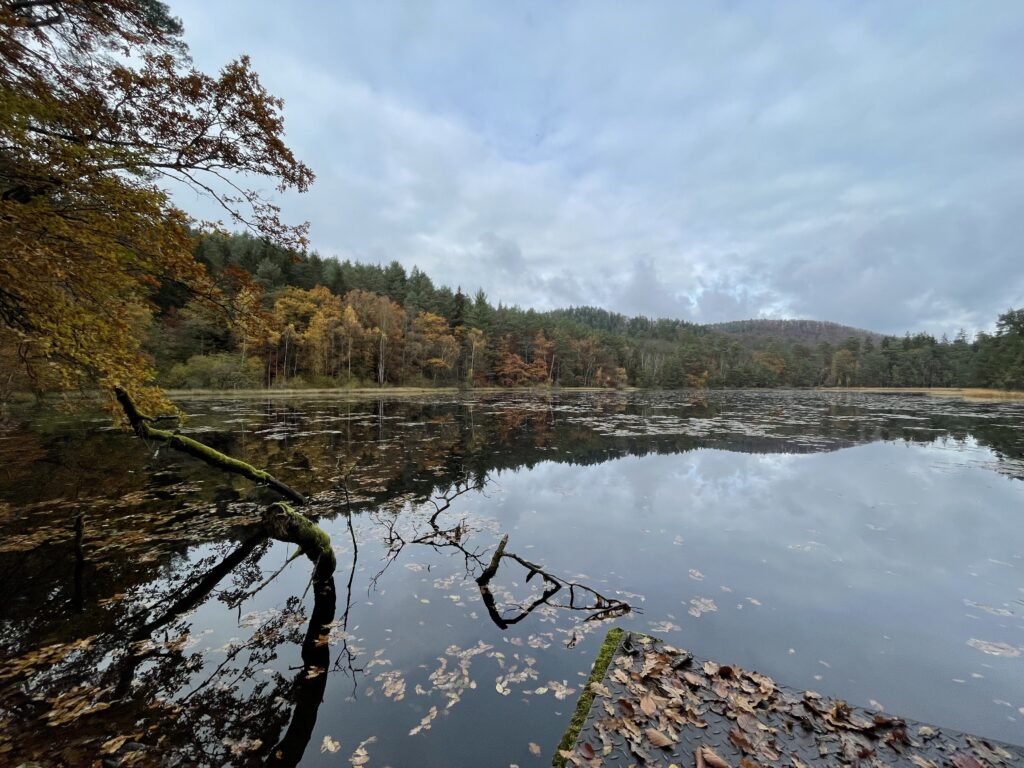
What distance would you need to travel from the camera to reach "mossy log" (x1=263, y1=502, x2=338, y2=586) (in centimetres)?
533

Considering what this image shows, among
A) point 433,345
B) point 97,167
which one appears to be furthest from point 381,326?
point 97,167

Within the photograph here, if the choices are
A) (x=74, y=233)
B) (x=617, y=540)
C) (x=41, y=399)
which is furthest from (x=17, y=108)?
(x=41, y=399)

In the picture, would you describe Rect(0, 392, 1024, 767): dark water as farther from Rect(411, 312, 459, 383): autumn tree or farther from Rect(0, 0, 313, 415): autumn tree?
Rect(411, 312, 459, 383): autumn tree

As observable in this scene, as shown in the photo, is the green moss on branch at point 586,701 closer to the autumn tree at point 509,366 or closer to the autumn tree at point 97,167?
the autumn tree at point 97,167

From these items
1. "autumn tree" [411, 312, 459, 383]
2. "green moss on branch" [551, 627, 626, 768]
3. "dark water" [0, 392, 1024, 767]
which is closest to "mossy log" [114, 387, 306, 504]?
"dark water" [0, 392, 1024, 767]

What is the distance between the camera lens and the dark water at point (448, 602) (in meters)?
3.68

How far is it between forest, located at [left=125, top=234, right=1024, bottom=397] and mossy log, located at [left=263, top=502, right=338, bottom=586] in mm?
20339

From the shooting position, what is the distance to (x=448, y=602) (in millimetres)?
5801

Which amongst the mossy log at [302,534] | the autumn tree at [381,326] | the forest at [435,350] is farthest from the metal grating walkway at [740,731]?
the autumn tree at [381,326]

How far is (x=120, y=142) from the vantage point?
5.75m

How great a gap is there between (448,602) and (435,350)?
63.8 metres

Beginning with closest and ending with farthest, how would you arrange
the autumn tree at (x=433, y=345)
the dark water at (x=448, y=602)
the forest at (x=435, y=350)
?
the dark water at (x=448, y=602) < the forest at (x=435, y=350) < the autumn tree at (x=433, y=345)

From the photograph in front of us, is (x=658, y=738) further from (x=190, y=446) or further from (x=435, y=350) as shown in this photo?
(x=435, y=350)

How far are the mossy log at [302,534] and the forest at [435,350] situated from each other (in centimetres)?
2034
